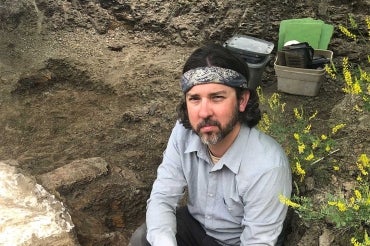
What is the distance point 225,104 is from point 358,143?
103 centimetres

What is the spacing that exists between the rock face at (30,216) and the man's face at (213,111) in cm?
103

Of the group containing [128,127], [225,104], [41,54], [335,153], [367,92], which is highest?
[225,104]

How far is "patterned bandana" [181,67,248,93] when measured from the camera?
90.7 inches

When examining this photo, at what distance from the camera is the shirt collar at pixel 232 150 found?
2.31 m

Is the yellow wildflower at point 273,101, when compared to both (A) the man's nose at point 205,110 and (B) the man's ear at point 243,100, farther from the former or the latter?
(A) the man's nose at point 205,110

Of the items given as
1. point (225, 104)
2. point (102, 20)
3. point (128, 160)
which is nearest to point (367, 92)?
point (225, 104)

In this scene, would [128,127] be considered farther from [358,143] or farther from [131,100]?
[358,143]

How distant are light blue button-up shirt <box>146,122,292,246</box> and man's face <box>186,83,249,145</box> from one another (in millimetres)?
126

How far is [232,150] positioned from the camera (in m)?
2.34

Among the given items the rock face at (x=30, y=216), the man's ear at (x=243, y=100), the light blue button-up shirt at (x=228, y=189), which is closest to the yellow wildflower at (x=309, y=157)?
the light blue button-up shirt at (x=228, y=189)

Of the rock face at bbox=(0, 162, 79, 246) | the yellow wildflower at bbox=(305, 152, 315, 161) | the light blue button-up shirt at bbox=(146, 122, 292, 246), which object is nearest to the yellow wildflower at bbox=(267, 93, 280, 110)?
the yellow wildflower at bbox=(305, 152, 315, 161)

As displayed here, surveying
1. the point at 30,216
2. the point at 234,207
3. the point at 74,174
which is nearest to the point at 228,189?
the point at 234,207

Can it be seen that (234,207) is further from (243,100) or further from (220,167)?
(243,100)

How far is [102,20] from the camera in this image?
6422mm
